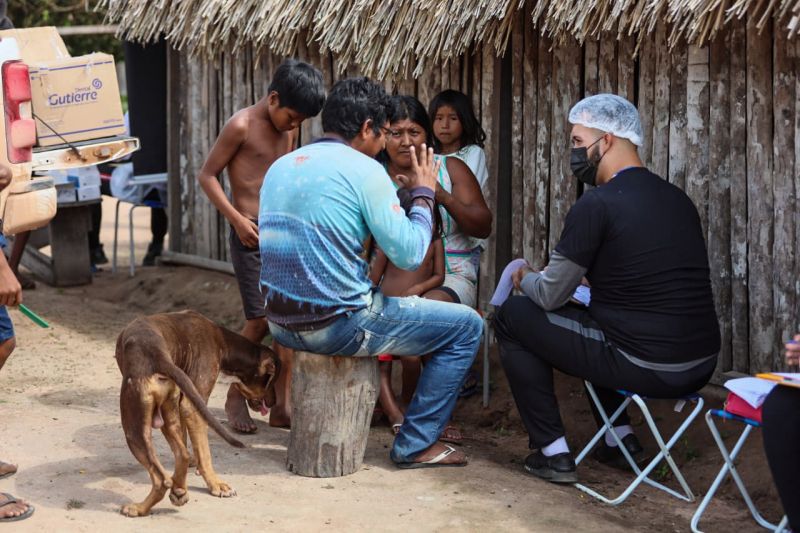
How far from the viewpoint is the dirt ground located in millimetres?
4688

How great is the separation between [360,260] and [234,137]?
132 cm

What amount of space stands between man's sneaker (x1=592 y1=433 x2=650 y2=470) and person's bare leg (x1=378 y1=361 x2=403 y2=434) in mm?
1062

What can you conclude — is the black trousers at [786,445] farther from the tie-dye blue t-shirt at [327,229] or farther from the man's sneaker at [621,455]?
the tie-dye blue t-shirt at [327,229]

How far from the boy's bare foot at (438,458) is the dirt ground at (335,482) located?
0.05 meters

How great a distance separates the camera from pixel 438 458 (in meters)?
5.38

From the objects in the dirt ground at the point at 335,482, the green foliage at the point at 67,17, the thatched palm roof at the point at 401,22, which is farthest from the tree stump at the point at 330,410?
the green foliage at the point at 67,17

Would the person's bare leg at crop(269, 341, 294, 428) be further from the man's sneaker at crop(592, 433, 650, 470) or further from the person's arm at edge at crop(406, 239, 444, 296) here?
the man's sneaker at crop(592, 433, 650, 470)

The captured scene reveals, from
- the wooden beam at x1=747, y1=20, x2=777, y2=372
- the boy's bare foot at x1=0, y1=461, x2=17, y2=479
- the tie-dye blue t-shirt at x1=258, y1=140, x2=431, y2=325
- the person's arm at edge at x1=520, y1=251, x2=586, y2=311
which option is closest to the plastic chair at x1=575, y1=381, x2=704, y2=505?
the person's arm at edge at x1=520, y1=251, x2=586, y2=311

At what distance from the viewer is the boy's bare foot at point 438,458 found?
5.37 m

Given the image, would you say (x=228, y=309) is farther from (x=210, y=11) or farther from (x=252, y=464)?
(x=252, y=464)

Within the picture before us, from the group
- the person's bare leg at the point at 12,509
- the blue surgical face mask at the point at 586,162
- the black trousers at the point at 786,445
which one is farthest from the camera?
the blue surgical face mask at the point at 586,162

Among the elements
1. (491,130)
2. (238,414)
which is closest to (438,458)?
(238,414)

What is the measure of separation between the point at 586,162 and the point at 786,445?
1681 mm

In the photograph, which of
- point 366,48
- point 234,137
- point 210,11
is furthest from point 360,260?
point 210,11
